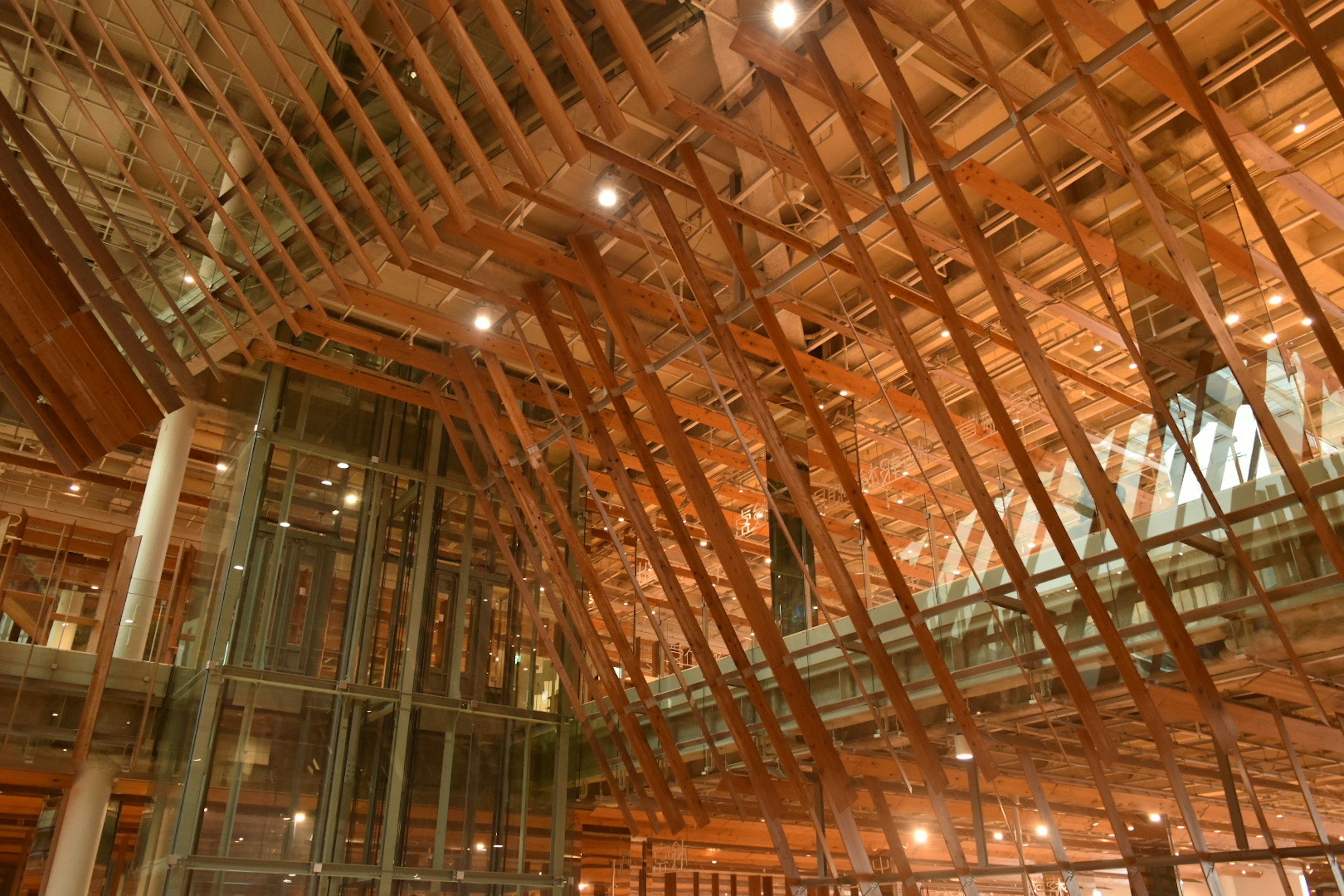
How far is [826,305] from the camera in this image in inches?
523

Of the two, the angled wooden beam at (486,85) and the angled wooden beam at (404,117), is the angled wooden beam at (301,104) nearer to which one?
the angled wooden beam at (404,117)

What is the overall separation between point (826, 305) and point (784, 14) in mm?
5443

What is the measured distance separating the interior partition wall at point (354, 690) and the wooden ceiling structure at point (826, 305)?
2.35 ft

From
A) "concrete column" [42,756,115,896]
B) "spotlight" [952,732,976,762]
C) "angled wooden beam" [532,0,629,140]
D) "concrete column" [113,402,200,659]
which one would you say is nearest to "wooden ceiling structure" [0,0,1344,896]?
"angled wooden beam" [532,0,629,140]

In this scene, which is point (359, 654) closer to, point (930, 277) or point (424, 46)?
point (424, 46)

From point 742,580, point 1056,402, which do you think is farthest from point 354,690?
point 1056,402

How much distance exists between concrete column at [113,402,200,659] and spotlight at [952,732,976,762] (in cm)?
911

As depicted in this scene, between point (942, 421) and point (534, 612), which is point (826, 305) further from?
point (534, 612)

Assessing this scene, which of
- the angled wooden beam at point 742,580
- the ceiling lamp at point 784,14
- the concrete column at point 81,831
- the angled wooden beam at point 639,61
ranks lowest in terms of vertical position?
the concrete column at point 81,831

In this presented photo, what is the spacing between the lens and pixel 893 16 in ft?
26.5

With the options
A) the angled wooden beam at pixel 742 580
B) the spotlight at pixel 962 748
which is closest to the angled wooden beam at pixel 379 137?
the angled wooden beam at pixel 742 580

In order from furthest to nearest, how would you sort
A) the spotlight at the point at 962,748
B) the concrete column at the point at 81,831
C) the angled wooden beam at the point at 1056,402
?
the concrete column at the point at 81,831 < the spotlight at the point at 962,748 < the angled wooden beam at the point at 1056,402

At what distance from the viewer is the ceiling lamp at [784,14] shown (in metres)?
8.13

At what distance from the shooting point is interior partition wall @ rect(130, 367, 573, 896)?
1156cm
